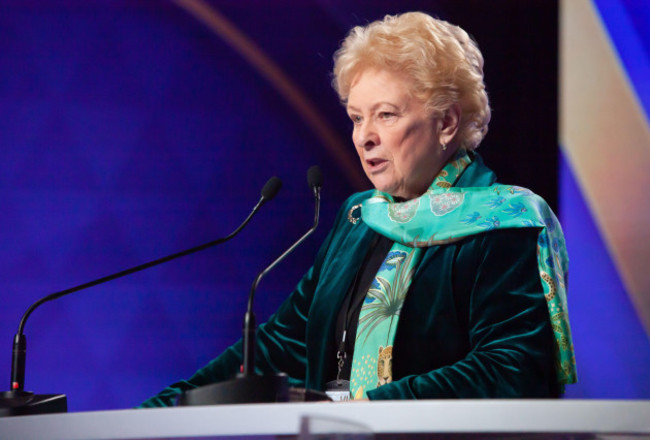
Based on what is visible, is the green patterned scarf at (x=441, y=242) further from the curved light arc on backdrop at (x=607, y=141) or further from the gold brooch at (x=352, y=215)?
the curved light arc on backdrop at (x=607, y=141)

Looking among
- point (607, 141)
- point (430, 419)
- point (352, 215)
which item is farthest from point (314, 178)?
point (607, 141)

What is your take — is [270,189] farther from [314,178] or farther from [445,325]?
[445,325]

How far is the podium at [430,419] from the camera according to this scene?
1089 mm

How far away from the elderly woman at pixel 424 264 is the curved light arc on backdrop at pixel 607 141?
0.68 meters

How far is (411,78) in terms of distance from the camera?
86.7 inches

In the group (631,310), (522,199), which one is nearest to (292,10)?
(522,199)

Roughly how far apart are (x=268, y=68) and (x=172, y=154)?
44 centimetres

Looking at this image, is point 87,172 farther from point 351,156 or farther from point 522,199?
point 522,199

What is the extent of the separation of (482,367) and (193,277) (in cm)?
137

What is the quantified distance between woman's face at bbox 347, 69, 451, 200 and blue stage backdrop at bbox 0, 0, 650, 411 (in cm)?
64

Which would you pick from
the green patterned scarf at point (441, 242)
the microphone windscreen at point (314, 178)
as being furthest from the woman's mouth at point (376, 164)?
the microphone windscreen at point (314, 178)

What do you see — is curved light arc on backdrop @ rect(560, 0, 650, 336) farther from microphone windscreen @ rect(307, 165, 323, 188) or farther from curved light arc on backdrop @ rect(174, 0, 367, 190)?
microphone windscreen @ rect(307, 165, 323, 188)

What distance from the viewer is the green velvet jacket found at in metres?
1.75

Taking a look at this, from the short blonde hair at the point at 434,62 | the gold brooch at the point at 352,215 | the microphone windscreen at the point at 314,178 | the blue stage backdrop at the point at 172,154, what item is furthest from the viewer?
the blue stage backdrop at the point at 172,154
